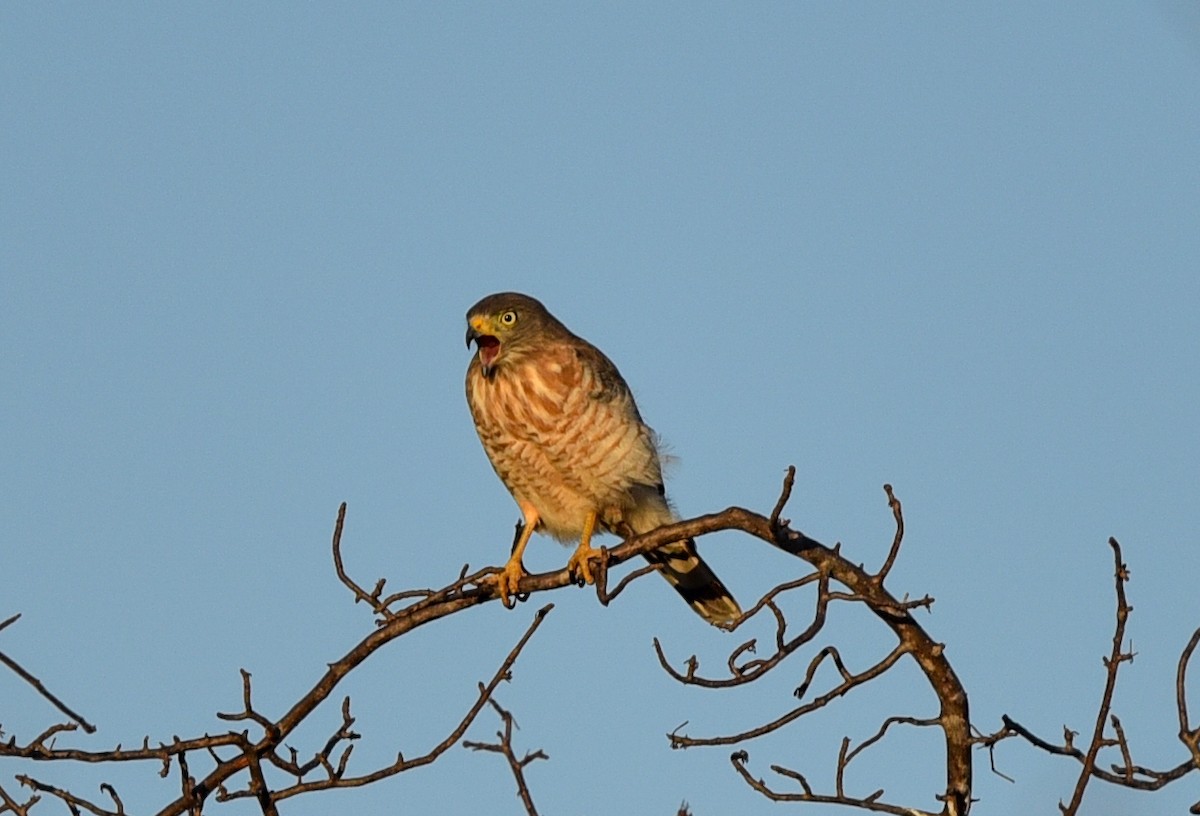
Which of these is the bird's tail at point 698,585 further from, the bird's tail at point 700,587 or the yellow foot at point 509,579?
the yellow foot at point 509,579

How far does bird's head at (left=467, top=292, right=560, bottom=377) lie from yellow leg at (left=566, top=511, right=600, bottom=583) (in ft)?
2.35

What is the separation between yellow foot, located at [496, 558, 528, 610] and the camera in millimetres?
4812

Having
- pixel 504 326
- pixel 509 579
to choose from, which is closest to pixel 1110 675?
pixel 509 579

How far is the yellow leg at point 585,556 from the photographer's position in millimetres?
5715

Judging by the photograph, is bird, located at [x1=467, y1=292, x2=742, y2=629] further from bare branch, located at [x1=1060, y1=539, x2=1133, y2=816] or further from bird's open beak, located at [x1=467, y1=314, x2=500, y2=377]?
bare branch, located at [x1=1060, y1=539, x2=1133, y2=816]

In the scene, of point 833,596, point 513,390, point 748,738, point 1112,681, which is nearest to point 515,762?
point 748,738

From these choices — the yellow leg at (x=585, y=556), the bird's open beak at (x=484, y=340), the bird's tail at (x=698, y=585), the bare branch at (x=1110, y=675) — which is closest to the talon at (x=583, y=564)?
the yellow leg at (x=585, y=556)

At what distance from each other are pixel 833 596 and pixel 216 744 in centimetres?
158

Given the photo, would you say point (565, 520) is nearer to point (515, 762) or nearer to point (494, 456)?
point (494, 456)

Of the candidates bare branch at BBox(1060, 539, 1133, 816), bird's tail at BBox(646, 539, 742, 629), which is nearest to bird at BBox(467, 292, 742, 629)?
bird's tail at BBox(646, 539, 742, 629)

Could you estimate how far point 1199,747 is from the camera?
11.3 feet

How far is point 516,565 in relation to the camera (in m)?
5.91

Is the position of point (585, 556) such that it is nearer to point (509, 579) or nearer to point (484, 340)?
point (509, 579)

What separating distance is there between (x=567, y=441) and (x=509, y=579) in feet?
3.57
